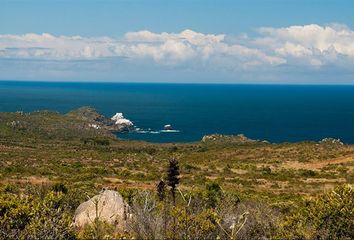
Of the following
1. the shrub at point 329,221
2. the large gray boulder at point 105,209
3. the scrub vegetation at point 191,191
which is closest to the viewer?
the scrub vegetation at point 191,191

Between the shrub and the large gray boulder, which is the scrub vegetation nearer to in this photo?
the shrub

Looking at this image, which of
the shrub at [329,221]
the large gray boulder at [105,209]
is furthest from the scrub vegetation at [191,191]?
the large gray boulder at [105,209]

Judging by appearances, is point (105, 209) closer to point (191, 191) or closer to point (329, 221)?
point (191, 191)

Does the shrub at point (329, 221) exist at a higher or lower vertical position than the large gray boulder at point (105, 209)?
higher

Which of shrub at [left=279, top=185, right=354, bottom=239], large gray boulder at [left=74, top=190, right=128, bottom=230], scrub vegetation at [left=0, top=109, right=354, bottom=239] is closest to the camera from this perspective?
→ scrub vegetation at [left=0, top=109, right=354, bottom=239]

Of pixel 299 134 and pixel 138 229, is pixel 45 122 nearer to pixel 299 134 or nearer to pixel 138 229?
pixel 299 134

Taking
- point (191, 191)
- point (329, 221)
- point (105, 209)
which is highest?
point (329, 221)

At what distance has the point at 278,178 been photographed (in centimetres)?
5000

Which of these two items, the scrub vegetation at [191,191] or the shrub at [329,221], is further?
the shrub at [329,221]

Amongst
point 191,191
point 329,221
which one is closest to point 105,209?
point 191,191

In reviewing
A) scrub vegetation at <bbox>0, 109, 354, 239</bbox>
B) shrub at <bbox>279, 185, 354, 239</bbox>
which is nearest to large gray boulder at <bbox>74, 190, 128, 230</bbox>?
scrub vegetation at <bbox>0, 109, 354, 239</bbox>

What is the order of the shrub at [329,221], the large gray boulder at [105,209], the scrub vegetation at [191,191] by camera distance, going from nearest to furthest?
1. the scrub vegetation at [191,191]
2. the shrub at [329,221]
3. the large gray boulder at [105,209]

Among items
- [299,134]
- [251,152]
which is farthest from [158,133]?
[251,152]

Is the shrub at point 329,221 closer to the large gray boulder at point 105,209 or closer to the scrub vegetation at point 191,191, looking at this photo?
the scrub vegetation at point 191,191
